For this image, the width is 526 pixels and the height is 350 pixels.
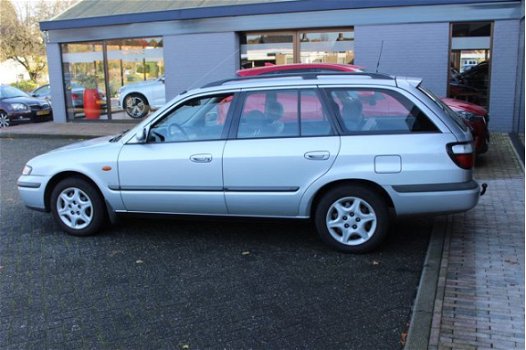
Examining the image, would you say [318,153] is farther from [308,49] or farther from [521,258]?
[308,49]

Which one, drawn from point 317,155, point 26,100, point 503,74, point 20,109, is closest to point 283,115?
point 317,155

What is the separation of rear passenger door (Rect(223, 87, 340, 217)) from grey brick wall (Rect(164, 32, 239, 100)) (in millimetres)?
9403

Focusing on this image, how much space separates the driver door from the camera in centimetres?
510

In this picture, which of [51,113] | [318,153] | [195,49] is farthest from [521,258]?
[51,113]

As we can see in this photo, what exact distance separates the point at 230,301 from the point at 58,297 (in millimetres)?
1366

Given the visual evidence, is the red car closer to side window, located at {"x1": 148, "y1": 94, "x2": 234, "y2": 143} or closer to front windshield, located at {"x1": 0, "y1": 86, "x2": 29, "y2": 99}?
side window, located at {"x1": 148, "y1": 94, "x2": 234, "y2": 143}

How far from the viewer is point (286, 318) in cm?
377

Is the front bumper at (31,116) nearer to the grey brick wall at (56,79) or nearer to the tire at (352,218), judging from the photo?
the grey brick wall at (56,79)

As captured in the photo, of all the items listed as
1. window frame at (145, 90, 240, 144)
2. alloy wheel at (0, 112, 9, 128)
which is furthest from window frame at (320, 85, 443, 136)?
alloy wheel at (0, 112, 9, 128)

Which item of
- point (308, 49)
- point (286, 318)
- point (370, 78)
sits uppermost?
point (308, 49)

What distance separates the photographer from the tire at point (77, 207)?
5531 millimetres

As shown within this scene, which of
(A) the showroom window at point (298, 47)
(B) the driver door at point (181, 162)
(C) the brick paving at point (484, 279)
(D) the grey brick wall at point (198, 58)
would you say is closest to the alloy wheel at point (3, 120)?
(D) the grey brick wall at point (198, 58)

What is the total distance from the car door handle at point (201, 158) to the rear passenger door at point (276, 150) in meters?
→ 0.16

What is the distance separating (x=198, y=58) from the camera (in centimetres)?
1454
